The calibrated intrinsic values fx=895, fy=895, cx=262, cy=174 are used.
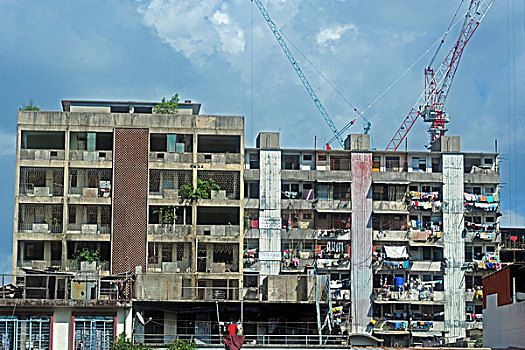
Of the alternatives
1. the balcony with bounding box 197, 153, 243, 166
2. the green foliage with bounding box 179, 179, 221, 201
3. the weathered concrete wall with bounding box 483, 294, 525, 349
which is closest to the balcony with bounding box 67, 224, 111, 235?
the green foliage with bounding box 179, 179, 221, 201

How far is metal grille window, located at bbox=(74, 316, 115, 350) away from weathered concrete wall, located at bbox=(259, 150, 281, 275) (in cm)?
3267

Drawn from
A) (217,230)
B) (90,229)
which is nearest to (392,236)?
(217,230)

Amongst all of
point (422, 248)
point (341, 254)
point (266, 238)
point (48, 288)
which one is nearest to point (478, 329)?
point (422, 248)

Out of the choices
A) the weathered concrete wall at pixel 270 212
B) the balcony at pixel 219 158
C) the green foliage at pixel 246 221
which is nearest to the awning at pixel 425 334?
the weathered concrete wall at pixel 270 212

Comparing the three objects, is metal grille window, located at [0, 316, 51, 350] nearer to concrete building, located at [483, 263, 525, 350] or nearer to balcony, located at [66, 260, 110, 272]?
balcony, located at [66, 260, 110, 272]

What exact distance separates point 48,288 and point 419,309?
4619 cm

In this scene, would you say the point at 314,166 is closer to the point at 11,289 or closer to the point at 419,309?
A: the point at 419,309

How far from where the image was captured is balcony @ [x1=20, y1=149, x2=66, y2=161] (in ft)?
283

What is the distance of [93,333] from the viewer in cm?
6231

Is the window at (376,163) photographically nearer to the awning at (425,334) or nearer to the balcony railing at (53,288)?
the awning at (425,334)

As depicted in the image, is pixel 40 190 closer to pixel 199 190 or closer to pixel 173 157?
pixel 173 157

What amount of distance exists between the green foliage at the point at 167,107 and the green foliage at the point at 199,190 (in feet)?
30.6

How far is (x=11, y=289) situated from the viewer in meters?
66.2

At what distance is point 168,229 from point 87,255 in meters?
7.96
